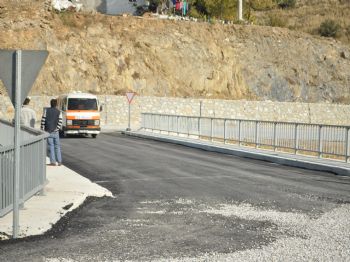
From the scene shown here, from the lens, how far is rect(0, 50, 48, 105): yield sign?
823 cm

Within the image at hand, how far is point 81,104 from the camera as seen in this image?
34.0m

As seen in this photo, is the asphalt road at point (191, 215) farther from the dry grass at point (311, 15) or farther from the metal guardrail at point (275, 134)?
the dry grass at point (311, 15)

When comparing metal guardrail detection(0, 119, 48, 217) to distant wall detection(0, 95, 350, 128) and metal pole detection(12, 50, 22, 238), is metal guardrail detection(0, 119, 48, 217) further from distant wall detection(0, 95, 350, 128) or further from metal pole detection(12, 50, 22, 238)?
distant wall detection(0, 95, 350, 128)

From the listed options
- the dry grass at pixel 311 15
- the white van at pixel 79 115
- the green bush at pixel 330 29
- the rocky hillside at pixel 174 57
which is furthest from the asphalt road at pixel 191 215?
the dry grass at pixel 311 15

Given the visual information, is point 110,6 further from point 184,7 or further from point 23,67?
point 23,67

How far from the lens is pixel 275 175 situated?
661 inches

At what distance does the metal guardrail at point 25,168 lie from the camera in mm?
8828

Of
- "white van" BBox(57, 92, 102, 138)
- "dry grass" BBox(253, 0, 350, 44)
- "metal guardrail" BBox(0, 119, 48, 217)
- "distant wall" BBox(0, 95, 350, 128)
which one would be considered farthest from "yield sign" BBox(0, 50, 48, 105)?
"dry grass" BBox(253, 0, 350, 44)

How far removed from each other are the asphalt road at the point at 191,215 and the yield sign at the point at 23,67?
2.12m

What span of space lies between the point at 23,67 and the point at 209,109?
1966 inches

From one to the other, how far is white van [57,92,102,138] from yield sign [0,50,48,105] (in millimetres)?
25335

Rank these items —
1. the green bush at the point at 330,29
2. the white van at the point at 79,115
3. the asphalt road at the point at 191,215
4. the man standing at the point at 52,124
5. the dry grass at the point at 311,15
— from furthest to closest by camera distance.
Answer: the dry grass at the point at 311,15 < the green bush at the point at 330,29 < the white van at the point at 79,115 < the man standing at the point at 52,124 < the asphalt road at the point at 191,215

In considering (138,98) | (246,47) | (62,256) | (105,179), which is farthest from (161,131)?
(246,47)

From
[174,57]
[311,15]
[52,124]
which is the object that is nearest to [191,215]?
[52,124]
